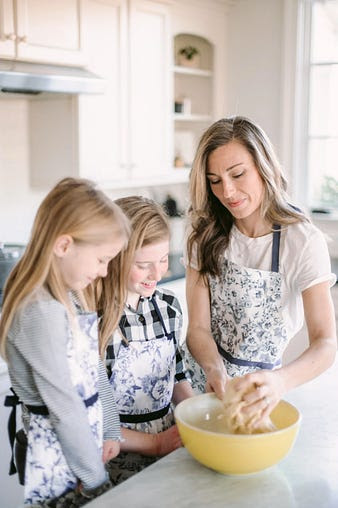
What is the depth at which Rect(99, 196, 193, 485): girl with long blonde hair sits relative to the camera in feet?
4.73

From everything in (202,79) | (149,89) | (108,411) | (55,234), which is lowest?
(108,411)

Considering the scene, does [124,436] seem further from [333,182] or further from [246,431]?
[333,182]

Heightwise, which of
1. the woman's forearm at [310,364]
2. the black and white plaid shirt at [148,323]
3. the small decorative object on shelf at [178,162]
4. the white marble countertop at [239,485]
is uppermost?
the small decorative object on shelf at [178,162]

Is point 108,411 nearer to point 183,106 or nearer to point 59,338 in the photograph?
point 59,338

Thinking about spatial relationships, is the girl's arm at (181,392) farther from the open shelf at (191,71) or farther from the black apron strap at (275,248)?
the open shelf at (191,71)

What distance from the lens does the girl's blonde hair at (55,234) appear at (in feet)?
3.90

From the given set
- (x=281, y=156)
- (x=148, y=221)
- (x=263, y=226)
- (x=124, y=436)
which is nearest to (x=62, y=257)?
(x=148, y=221)

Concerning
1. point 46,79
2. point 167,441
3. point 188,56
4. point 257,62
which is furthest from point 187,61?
point 167,441

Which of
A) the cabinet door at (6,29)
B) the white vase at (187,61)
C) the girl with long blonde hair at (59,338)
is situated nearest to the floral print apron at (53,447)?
the girl with long blonde hair at (59,338)

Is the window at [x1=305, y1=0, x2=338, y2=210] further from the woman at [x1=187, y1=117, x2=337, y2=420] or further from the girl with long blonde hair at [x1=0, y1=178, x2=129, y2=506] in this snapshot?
the girl with long blonde hair at [x1=0, y1=178, x2=129, y2=506]

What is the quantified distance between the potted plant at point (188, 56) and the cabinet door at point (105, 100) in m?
0.69

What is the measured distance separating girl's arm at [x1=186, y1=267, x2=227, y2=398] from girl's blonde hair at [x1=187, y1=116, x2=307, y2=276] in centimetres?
4

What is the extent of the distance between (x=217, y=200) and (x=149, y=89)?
5.62ft

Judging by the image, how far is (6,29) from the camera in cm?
251
